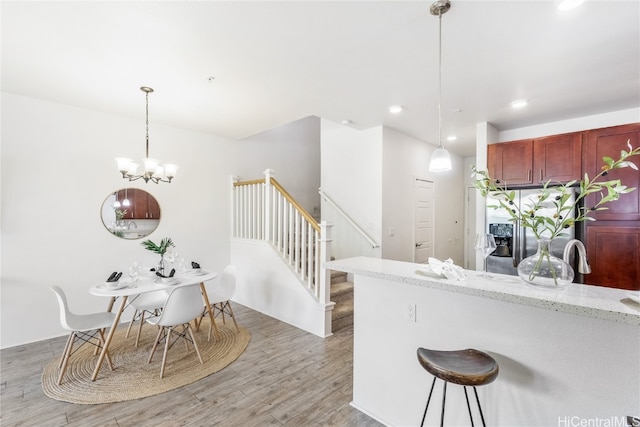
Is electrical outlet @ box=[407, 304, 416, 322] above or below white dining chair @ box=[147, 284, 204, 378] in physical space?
above

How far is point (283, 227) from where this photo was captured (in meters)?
4.15

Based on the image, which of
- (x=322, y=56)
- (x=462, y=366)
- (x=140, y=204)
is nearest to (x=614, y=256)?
(x=462, y=366)

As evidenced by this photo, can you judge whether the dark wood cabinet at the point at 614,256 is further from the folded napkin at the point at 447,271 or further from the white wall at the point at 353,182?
the folded napkin at the point at 447,271

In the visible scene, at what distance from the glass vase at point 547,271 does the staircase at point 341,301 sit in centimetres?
261

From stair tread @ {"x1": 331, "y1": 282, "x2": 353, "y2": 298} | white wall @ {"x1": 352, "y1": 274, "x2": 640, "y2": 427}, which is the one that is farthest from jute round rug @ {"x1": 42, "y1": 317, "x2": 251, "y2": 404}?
white wall @ {"x1": 352, "y1": 274, "x2": 640, "y2": 427}

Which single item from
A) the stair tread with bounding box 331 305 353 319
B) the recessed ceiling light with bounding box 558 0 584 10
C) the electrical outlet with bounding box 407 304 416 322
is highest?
the recessed ceiling light with bounding box 558 0 584 10

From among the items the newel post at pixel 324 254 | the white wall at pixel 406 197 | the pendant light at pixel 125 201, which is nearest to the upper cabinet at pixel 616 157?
the white wall at pixel 406 197

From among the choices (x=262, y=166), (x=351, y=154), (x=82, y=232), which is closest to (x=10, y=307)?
(x=82, y=232)

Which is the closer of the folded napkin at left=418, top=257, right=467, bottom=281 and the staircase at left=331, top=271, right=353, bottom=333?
the folded napkin at left=418, top=257, right=467, bottom=281

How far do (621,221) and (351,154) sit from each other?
347 cm

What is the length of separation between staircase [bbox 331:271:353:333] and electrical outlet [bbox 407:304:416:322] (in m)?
1.95

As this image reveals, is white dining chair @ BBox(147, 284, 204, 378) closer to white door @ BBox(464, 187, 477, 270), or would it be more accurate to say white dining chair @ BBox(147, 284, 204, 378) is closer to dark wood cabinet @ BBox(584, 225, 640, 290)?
dark wood cabinet @ BBox(584, 225, 640, 290)

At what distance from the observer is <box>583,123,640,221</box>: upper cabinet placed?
3039mm

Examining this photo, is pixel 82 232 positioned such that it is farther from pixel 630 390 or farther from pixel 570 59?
pixel 570 59
